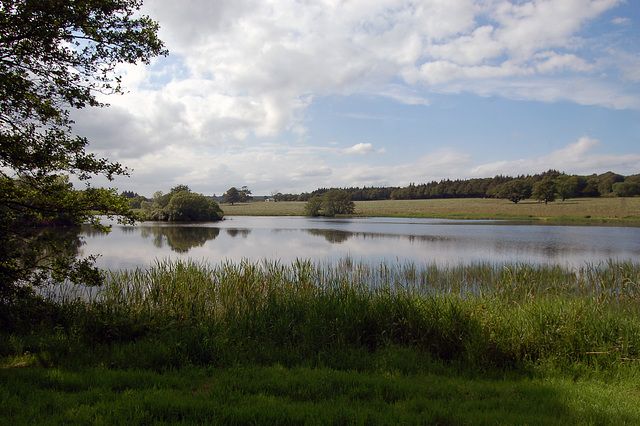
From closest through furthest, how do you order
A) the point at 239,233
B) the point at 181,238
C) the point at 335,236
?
the point at 181,238 < the point at 335,236 < the point at 239,233

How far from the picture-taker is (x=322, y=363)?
203 inches

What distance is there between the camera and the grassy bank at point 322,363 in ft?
11.4

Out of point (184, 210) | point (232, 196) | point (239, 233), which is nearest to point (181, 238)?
point (239, 233)

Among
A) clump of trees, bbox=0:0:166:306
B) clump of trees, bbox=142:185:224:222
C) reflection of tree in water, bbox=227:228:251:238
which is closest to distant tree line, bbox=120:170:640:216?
clump of trees, bbox=142:185:224:222

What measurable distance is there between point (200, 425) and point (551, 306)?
6588 millimetres

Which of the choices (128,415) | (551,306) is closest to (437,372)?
(551,306)

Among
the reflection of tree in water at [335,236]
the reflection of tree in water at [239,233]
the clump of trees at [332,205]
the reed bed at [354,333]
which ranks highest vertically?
the clump of trees at [332,205]

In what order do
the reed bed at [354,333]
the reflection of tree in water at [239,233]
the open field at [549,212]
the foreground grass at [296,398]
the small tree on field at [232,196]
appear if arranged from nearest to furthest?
the foreground grass at [296,398] → the reed bed at [354,333] → the reflection of tree in water at [239,233] → the open field at [549,212] → the small tree on field at [232,196]

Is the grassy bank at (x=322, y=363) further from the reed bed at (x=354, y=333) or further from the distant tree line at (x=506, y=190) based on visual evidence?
the distant tree line at (x=506, y=190)

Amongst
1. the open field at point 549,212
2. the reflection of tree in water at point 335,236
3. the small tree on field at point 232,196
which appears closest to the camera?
the reflection of tree in water at point 335,236

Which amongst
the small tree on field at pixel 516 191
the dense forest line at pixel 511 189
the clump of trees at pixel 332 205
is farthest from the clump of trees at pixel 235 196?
the small tree on field at pixel 516 191

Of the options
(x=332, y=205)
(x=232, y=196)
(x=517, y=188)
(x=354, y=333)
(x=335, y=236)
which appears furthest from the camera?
(x=232, y=196)

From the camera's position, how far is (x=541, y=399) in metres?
3.88

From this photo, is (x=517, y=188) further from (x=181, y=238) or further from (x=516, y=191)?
(x=181, y=238)
